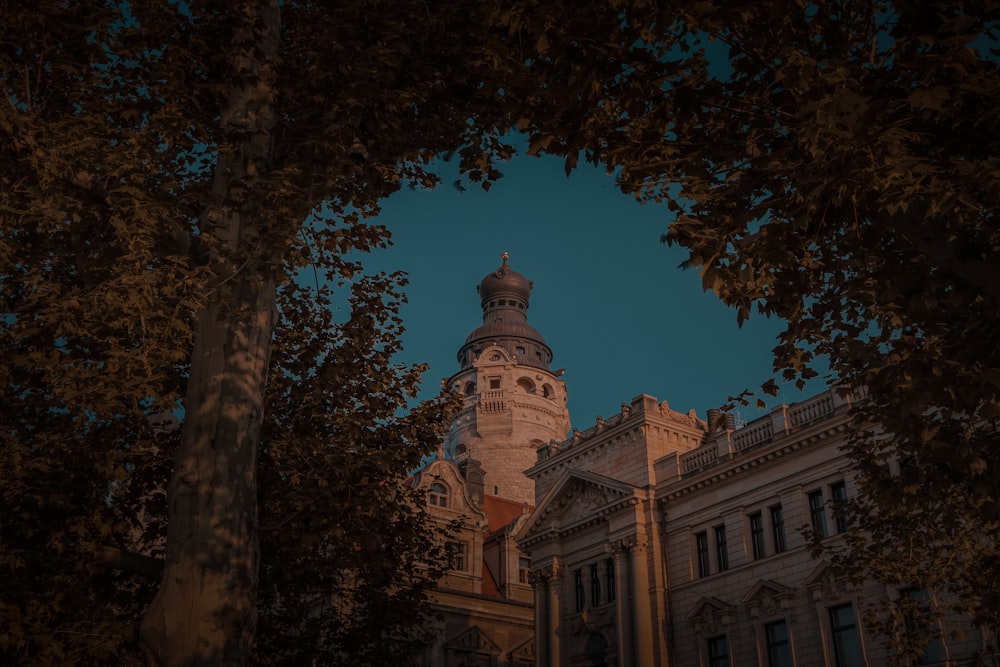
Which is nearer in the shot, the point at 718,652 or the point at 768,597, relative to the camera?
the point at 768,597


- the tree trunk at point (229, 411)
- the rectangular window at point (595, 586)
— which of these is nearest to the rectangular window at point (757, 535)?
the rectangular window at point (595, 586)

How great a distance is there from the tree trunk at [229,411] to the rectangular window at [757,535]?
26.9 metres

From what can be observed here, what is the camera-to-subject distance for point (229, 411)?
9.80 meters

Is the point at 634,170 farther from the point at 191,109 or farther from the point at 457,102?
the point at 191,109

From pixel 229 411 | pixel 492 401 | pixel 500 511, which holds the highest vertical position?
pixel 492 401

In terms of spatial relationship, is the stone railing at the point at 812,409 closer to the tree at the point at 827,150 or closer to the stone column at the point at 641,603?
the stone column at the point at 641,603

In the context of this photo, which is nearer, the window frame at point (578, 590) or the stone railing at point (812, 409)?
the stone railing at point (812, 409)

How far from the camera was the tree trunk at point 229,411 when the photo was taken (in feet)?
28.0

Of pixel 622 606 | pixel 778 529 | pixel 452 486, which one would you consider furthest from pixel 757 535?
pixel 452 486

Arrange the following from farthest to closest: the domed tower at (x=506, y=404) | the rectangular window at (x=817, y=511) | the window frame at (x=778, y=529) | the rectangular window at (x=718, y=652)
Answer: the domed tower at (x=506, y=404) < the rectangular window at (x=718, y=652) < the window frame at (x=778, y=529) < the rectangular window at (x=817, y=511)

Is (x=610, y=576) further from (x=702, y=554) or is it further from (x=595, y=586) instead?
(x=702, y=554)

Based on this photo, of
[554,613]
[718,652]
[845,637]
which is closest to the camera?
[845,637]

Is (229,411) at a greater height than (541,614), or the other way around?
(541,614)

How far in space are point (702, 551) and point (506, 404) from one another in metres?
47.7
